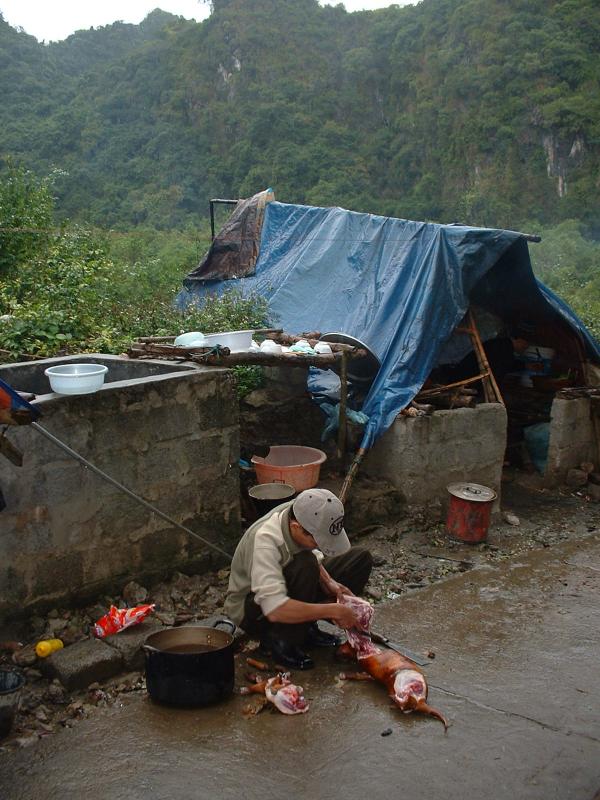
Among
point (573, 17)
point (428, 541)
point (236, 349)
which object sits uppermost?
point (573, 17)

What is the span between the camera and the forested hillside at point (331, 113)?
27.4 meters

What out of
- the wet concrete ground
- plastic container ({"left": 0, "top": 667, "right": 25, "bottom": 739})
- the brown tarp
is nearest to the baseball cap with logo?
the wet concrete ground

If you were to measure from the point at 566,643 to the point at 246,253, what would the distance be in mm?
7280

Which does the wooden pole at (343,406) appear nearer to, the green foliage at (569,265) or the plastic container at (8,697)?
the plastic container at (8,697)

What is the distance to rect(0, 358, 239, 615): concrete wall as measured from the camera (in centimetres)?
484

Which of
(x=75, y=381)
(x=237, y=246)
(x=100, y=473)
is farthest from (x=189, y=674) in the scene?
(x=237, y=246)

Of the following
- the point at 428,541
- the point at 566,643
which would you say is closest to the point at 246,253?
the point at 428,541

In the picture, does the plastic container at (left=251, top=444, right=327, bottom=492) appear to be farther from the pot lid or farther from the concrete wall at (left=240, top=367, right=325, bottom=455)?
the pot lid

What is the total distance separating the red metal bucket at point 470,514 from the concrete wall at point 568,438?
1845 mm

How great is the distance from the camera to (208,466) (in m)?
5.93


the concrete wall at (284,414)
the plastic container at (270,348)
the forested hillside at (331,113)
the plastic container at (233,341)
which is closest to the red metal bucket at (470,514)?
the concrete wall at (284,414)

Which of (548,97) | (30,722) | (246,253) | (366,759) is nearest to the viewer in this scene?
(366,759)

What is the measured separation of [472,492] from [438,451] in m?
0.52

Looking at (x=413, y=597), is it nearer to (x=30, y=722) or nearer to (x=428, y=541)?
(x=428, y=541)
